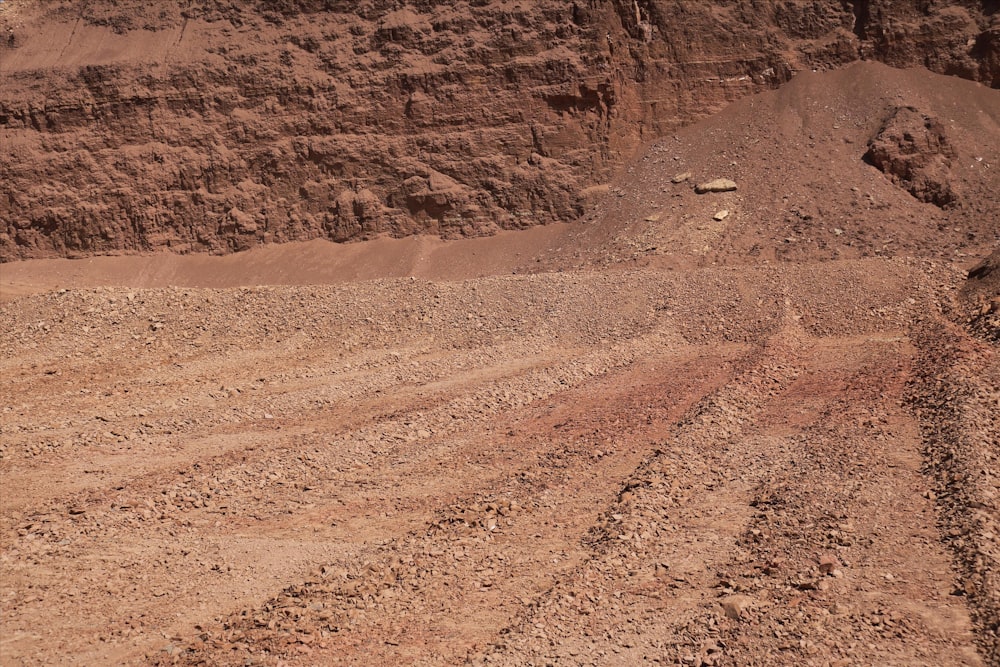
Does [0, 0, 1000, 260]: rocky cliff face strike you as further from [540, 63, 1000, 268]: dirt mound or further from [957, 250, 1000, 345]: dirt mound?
[957, 250, 1000, 345]: dirt mound

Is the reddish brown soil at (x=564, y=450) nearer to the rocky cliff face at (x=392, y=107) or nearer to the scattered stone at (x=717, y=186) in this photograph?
the scattered stone at (x=717, y=186)

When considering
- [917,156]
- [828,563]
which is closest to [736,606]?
[828,563]

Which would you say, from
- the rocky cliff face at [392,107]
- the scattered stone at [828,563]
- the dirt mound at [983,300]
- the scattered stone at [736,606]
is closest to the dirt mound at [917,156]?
the rocky cliff face at [392,107]

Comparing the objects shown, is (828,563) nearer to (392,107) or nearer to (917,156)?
(917,156)

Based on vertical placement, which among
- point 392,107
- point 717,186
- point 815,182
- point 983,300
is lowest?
point 983,300

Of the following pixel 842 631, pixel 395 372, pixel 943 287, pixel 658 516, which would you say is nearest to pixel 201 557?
pixel 658 516
